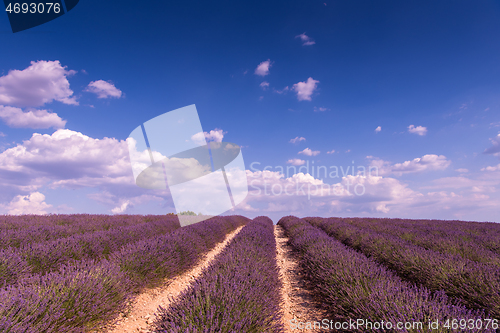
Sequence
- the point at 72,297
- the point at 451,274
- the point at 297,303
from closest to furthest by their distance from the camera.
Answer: the point at 72,297 < the point at 451,274 < the point at 297,303

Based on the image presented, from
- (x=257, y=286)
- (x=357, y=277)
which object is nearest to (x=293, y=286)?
(x=357, y=277)

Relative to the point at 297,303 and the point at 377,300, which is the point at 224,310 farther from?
the point at 297,303

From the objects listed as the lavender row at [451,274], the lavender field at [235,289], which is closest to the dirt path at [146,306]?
the lavender field at [235,289]

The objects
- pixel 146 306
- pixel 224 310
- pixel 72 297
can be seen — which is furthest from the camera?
pixel 146 306

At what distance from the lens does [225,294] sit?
200 cm

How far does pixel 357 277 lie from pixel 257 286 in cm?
138

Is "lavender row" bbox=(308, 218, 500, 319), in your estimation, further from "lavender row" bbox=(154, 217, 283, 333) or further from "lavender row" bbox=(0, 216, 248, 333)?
"lavender row" bbox=(0, 216, 248, 333)

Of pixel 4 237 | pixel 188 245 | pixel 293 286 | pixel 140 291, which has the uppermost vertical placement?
pixel 4 237

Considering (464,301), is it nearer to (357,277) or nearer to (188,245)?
(357,277)

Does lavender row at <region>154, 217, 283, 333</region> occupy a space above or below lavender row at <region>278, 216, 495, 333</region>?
above

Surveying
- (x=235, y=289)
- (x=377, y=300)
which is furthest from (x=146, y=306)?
(x=377, y=300)

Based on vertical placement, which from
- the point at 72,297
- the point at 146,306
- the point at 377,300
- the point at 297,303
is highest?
the point at 72,297

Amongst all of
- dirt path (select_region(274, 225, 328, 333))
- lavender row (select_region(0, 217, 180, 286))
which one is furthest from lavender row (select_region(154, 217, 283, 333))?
lavender row (select_region(0, 217, 180, 286))

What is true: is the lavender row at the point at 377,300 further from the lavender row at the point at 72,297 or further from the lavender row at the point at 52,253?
the lavender row at the point at 52,253
